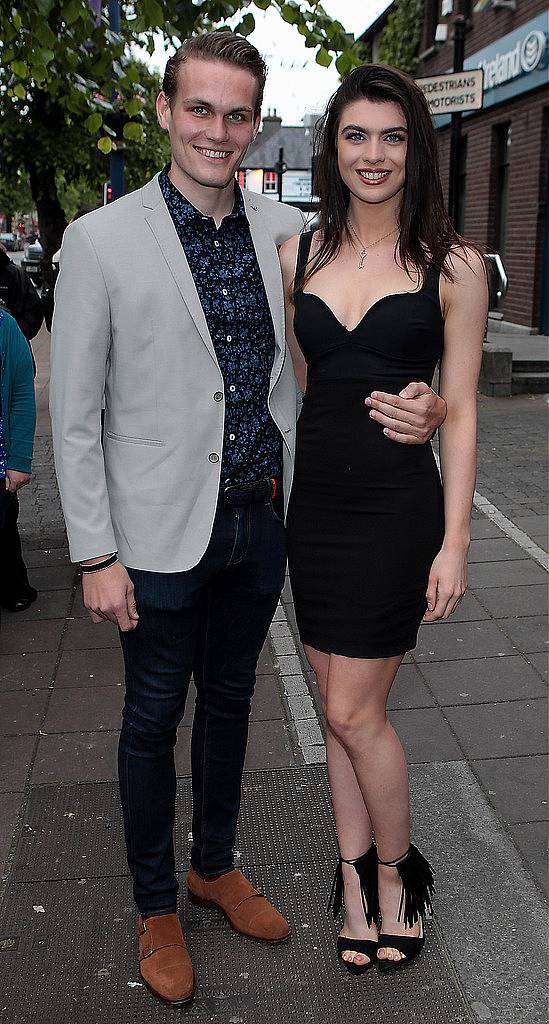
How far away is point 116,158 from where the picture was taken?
8875 mm

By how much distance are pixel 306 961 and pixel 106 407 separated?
161 centimetres

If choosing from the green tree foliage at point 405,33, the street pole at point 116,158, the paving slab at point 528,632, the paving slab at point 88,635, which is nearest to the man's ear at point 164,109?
the paving slab at point 88,635

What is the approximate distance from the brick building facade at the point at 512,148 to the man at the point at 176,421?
1404cm

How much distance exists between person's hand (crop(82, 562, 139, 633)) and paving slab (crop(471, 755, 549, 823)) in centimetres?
169

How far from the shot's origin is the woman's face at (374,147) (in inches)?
98.9

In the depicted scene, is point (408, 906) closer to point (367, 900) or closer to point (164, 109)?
point (367, 900)

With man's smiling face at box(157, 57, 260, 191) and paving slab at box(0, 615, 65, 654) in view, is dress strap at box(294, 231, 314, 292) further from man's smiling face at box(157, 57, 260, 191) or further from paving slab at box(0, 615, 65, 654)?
paving slab at box(0, 615, 65, 654)

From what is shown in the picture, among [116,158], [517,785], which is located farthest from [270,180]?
[517,785]

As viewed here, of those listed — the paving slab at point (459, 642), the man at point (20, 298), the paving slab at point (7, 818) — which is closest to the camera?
the paving slab at point (7, 818)

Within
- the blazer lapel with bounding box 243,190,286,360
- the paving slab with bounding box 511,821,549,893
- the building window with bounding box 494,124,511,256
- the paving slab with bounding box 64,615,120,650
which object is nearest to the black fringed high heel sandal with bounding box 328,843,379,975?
the paving slab with bounding box 511,821,549,893

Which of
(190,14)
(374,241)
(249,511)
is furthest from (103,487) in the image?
(190,14)

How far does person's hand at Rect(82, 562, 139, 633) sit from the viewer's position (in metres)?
2.50

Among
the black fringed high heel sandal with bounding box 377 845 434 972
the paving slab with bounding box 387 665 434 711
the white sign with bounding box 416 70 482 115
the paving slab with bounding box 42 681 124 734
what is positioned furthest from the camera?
the white sign with bounding box 416 70 482 115

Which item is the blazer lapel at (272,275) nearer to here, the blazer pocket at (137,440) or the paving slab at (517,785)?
the blazer pocket at (137,440)
